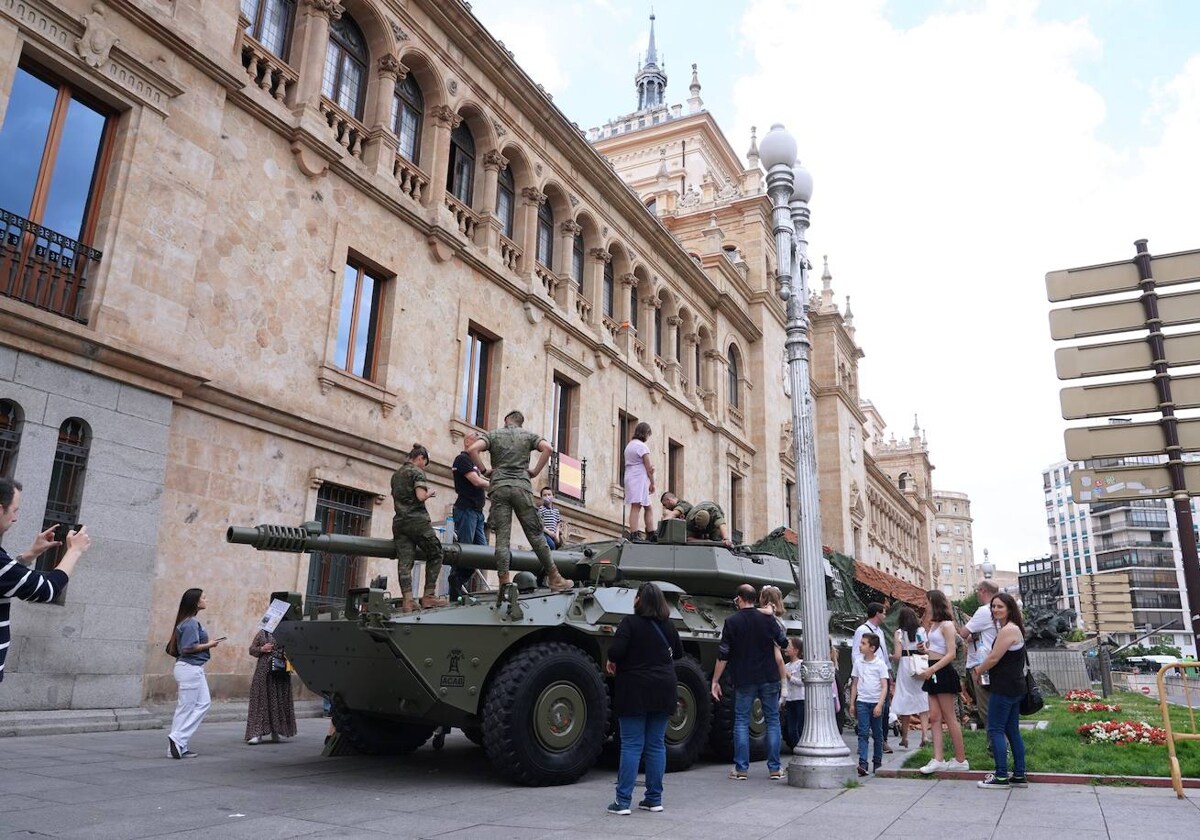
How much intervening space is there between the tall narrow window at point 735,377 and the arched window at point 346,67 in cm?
1714

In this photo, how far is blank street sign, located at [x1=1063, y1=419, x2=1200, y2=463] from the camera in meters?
10.8

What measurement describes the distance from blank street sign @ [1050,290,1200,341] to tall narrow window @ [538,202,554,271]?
36.4 feet

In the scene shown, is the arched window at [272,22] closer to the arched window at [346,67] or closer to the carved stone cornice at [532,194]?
the arched window at [346,67]

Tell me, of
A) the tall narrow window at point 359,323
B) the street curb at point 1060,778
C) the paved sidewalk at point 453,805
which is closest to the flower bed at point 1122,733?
the street curb at point 1060,778

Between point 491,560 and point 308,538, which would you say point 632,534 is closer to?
point 491,560

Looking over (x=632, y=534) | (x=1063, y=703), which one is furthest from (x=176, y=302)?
(x=1063, y=703)

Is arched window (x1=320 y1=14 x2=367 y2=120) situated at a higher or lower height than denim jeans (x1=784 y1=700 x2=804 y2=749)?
higher

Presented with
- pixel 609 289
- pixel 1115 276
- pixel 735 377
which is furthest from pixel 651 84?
pixel 1115 276

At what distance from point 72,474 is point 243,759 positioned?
12.3 ft

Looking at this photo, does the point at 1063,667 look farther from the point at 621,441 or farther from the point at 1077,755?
the point at 1077,755

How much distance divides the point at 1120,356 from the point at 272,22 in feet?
42.8

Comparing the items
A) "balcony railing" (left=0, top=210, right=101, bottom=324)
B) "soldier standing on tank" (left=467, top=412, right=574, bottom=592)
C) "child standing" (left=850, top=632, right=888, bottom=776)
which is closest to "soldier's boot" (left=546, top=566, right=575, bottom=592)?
"soldier standing on tank" (left=467, top=412, right=574, bottom=592)

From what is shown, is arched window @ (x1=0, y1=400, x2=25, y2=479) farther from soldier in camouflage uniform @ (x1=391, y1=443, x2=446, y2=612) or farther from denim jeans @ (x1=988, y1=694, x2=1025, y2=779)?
denim jeans @ (x1=988, y1=694, x2=1025, y2=779)

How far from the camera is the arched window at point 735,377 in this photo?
29344 mm
